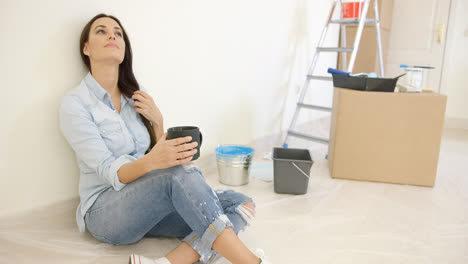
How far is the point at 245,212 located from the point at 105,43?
2.84 feet

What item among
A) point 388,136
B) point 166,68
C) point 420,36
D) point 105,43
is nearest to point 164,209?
point 105,43

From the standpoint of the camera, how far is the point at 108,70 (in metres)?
1.38

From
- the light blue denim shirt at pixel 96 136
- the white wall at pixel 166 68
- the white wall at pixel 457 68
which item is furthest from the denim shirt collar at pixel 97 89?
the white wall at pixel 457 68

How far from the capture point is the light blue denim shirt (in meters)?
1.20

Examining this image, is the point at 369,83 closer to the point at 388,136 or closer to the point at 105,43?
the point at 388,136

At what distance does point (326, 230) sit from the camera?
155 cm

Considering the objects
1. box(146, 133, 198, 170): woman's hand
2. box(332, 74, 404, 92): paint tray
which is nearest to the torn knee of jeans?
box(146, 133, 198, 170): woman's hand

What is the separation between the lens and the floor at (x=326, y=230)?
4.27 feet

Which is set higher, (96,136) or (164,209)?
(96,136)

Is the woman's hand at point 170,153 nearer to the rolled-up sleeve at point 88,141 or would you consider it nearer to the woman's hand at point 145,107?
the rolled-up sleeve at point 88,141

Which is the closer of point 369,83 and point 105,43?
point 105,43

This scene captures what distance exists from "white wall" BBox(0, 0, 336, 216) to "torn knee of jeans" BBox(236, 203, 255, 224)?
75 centimetres

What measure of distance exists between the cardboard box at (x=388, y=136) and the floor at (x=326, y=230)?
0.10 meters

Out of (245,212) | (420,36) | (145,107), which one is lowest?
(245,212)
